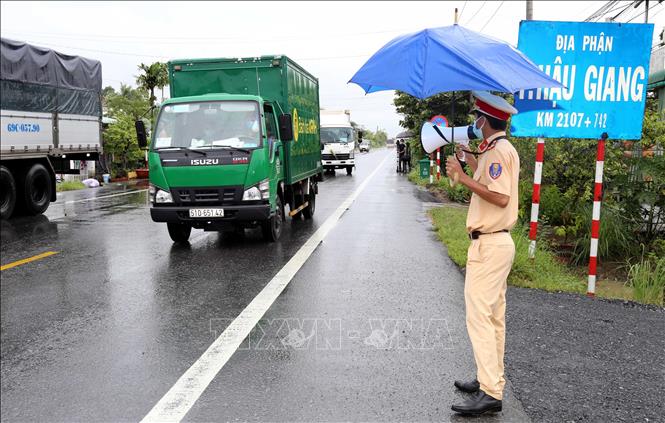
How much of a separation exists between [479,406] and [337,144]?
27.4 m

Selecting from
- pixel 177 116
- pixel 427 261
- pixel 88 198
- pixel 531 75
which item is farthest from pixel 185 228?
pixel 88 198

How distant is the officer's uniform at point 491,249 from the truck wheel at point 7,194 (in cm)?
1099

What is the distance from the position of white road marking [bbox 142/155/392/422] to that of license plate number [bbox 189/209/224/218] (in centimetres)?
149

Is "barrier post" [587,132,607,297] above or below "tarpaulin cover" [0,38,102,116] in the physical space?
below

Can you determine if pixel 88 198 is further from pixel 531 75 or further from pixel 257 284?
pixel 531 75

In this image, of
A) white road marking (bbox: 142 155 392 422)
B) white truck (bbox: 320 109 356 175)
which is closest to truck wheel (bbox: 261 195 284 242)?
white road marking (bbox: 142 155 392 422)

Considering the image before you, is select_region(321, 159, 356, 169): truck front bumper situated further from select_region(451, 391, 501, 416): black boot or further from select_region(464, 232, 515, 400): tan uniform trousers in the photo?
select_region(451, 391, 501, 416): black boot

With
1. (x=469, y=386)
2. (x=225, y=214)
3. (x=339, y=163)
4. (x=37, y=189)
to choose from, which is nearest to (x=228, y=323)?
(x=469, y=386)

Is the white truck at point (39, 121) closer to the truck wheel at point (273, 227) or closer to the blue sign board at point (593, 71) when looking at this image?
the truck wheel at point (273, 227)

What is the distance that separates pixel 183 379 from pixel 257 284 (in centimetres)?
259

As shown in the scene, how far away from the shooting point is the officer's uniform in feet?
11.1

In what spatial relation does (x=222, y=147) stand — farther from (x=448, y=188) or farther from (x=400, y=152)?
(x=400, y=152)

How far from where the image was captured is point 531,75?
373 centimetres

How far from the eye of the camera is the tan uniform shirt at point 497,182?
3387mm
